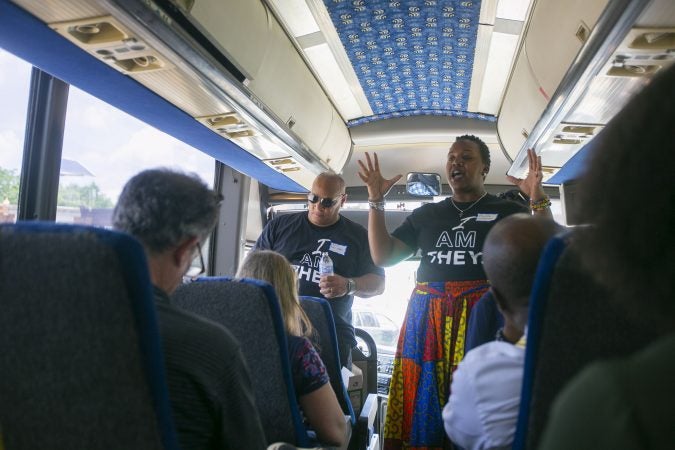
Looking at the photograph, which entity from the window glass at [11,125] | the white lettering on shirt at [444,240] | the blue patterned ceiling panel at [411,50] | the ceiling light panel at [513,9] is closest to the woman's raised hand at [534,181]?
the white lettering on shirt at [444,240]

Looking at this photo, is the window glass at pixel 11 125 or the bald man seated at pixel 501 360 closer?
the bald man seated at pixel 501 360

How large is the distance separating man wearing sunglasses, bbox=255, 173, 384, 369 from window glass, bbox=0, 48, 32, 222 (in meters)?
1.57

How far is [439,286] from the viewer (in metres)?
2.40

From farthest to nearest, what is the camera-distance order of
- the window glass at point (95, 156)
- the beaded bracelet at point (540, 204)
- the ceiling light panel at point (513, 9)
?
the ceiling light panel at point (513, 9)
the window glass at point (95, 156)
the beaded bracelet at point (540, 204)

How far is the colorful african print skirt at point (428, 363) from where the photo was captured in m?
2.30

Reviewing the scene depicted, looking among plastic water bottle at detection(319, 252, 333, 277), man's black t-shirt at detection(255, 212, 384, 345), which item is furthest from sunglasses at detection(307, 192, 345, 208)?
plastic water bottle at detection(319, 252, 333, 277)

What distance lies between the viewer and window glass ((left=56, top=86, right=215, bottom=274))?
8.79ft

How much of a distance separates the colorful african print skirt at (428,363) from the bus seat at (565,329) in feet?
4.77

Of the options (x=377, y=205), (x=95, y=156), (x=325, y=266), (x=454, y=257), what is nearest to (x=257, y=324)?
(x=454, y=257)

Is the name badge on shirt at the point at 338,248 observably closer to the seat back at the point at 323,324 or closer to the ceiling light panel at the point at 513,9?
the seat back at the point at 323,324

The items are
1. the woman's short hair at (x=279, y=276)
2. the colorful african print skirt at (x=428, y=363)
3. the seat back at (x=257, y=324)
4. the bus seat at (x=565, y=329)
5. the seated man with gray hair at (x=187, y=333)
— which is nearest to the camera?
the bus seat at (x=565, y=329)

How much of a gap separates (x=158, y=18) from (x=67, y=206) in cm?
132

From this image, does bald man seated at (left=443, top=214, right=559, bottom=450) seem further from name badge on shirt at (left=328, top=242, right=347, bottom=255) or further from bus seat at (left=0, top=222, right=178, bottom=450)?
name badge on shirt at (left=328, top=242, right=347, bottom=255)

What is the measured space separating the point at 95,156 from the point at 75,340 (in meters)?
2.40
